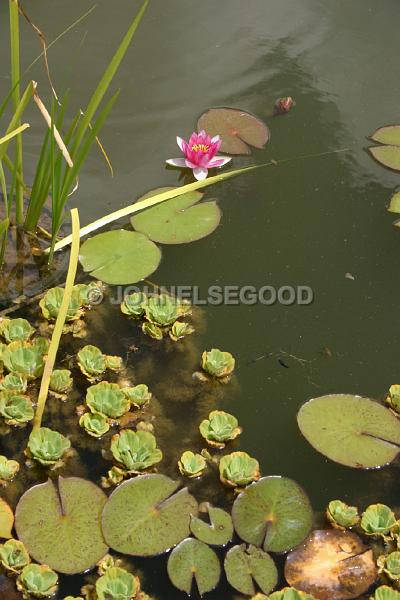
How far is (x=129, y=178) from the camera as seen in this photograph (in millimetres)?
3256

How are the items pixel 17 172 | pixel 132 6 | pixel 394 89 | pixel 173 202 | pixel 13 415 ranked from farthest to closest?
1. pixel 132 6
2. pixel 394 89
3. pixel 173 202
4. pixel 17 172
5. pixel 13 415

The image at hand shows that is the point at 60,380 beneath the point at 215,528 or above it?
above

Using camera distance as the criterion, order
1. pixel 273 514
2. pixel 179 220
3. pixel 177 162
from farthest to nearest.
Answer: pixel 177 162, pixel 179 220, pixel 273 514

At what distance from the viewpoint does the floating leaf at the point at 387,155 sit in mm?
3326

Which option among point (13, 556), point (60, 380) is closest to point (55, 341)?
point (60, 380)

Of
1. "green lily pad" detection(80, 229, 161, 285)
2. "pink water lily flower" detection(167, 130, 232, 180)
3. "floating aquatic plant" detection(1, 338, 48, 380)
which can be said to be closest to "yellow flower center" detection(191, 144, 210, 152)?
"pink water lily flower" detection(167, 130, 232, 180)

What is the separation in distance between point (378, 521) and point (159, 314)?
1.01 metres

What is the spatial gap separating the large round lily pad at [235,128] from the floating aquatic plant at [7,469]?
1741mm

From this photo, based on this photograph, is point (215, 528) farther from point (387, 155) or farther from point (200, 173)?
point (387, 155)

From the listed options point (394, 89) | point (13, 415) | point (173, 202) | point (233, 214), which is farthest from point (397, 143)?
point (13, 415)

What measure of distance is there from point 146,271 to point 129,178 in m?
0.56

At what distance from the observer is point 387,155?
3.36 meters

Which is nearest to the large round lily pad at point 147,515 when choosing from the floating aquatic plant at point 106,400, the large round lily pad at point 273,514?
the large round lily pad at point 273,514

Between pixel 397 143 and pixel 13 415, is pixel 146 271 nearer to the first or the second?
pixel 13 415
